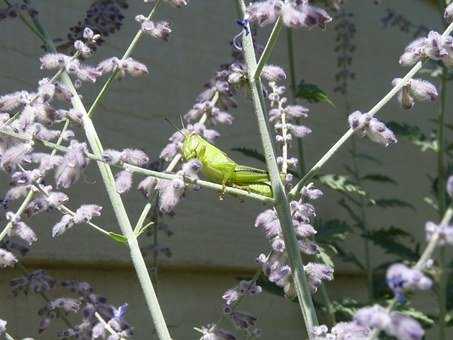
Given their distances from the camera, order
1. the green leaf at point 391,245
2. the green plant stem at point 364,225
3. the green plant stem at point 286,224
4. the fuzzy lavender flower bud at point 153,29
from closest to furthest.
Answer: the green plant stem at point 286,224
the fuzzy lavender flower bud at point 153,29
the green leaf at point 391,245
the green plant stem at point 364,225

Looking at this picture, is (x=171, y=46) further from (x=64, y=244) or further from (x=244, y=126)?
(x=64, y=244)

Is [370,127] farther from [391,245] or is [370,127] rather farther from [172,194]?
[391,245]

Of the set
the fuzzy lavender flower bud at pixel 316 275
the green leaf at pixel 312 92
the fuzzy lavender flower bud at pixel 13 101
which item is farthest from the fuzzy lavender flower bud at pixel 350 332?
the green leaf at pixel 312 92

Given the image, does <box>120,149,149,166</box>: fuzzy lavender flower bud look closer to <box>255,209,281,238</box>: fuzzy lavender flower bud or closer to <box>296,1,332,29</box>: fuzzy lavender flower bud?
<box>255,209,281,238</box>: fuzzy lavender flower bud

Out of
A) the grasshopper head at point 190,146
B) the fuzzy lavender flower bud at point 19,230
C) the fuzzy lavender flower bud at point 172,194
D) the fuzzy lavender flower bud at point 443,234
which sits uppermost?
the fuzzy lavender flower bud at point 443,234

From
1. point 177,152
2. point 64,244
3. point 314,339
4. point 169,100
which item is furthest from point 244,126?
point 314,339

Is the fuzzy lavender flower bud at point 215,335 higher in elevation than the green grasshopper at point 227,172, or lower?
lower

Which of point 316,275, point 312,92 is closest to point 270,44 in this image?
point 316,275

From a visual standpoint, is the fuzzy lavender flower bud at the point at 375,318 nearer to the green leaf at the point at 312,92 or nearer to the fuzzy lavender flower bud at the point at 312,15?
the fuzzy lavender flower bud at the point at 312,15
